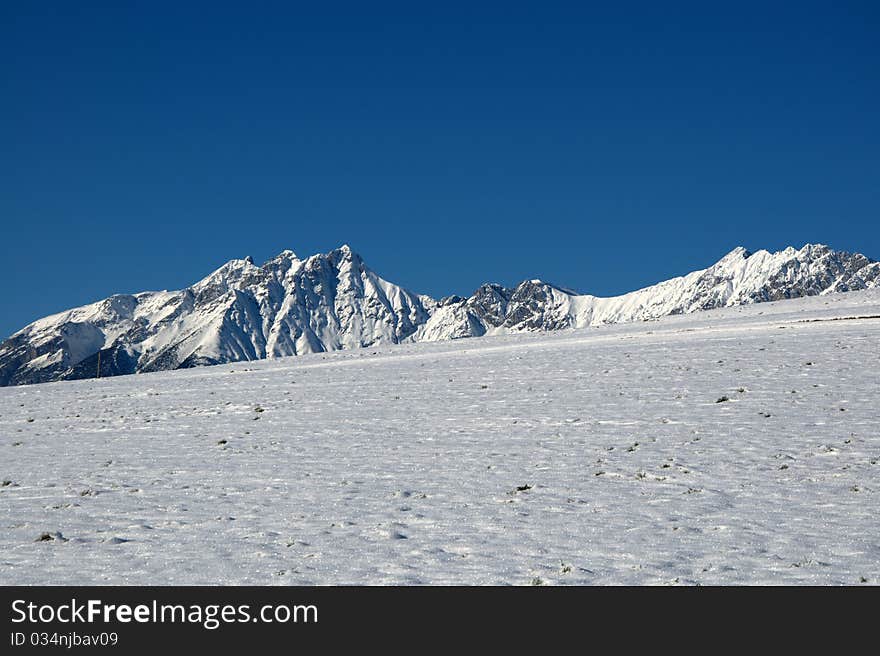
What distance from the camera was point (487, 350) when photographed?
5584 centimetres

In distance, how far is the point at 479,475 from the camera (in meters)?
23.6

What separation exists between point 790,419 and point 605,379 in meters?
10.9

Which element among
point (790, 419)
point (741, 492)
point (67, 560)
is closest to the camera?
point (67, 560)

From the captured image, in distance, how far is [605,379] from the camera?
38.2 meters

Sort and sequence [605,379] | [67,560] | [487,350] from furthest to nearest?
[487,350] < [605,379] < [67,560]

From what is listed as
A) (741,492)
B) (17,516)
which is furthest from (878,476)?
(17,516)

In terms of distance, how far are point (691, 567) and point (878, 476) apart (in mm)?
8557

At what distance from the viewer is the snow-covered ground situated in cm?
1644

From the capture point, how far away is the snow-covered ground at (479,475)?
16438mm

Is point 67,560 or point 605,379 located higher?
point 605,379
